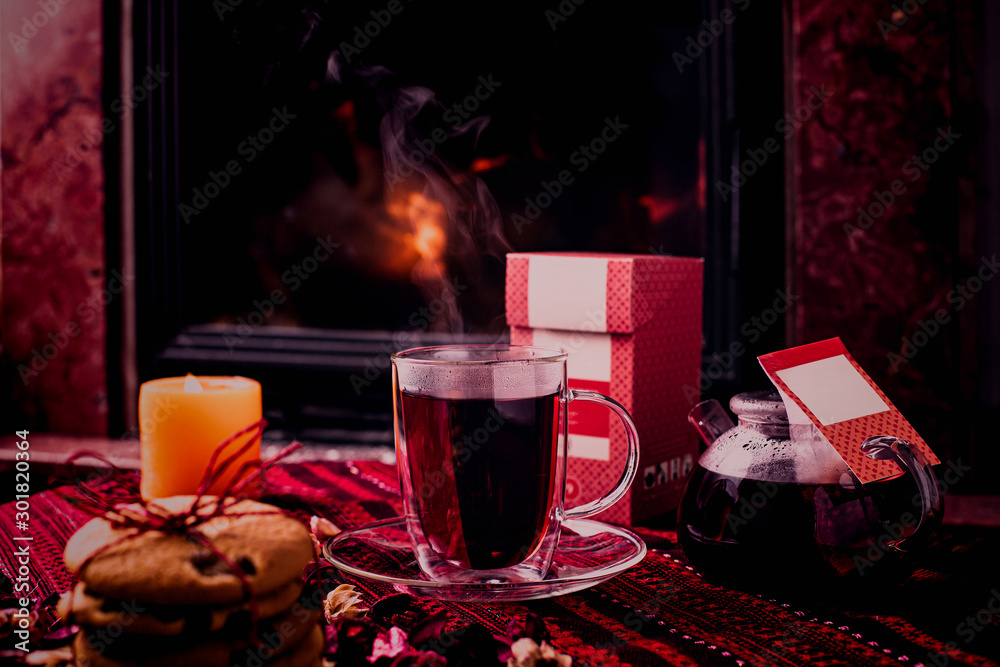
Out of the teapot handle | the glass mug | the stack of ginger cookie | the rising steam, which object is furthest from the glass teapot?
the rising steam

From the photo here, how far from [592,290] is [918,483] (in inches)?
14.9

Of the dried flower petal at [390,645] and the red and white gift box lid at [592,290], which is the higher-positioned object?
the red and white gift box lid at [592,290]

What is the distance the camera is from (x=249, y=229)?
1.69m

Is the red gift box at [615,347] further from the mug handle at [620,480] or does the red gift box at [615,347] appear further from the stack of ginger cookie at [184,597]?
the stack of ginger cookie at [184,597]

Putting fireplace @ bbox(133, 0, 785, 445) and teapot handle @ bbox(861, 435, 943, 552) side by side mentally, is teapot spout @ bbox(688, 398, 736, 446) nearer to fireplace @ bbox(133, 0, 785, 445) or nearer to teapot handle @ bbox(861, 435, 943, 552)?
teapot handle @ bbox(861, 435, 943, 552)

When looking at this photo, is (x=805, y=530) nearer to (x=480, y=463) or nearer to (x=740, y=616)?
(x=740, y=616)

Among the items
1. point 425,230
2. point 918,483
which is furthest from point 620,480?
point 425,230

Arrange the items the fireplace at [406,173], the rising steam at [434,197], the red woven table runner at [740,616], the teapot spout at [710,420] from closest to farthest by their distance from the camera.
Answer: the red woven table runner at [740,616]
the teapot spout at [710,420]
the fireplace at [406,173]
the rising steam at [434,197]


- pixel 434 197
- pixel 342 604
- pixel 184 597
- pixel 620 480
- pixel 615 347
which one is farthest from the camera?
pixel 434 197

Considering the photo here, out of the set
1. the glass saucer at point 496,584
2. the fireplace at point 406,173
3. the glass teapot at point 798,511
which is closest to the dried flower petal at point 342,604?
the glass saucer at point 496,584

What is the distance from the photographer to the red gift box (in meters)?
0.87

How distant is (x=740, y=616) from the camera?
24.2 inches

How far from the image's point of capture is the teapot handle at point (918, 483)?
0.62 metres

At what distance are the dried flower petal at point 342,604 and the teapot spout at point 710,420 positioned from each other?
0.35 meters
